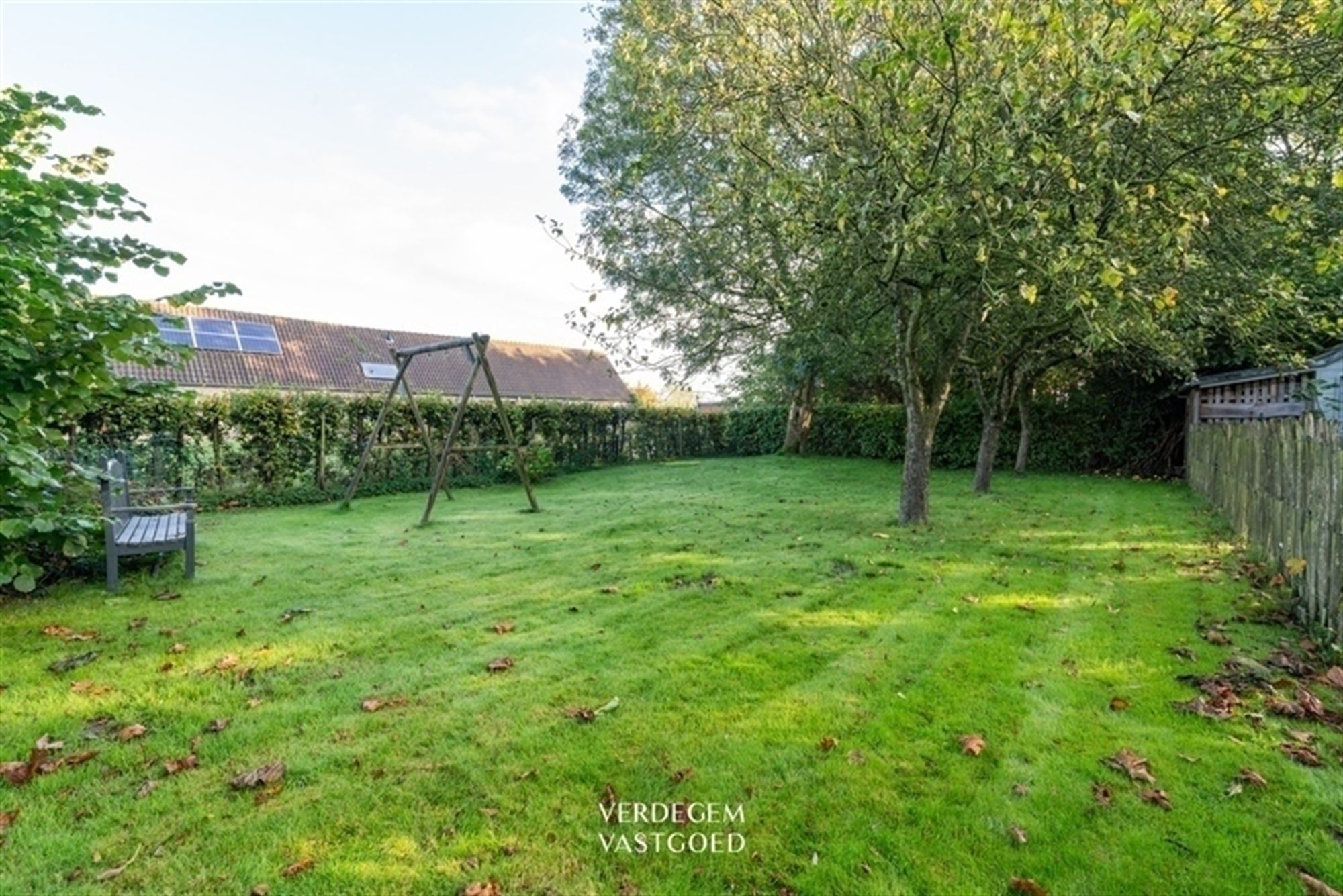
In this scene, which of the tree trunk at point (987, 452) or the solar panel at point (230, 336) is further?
the solar panel at point (230, 336)

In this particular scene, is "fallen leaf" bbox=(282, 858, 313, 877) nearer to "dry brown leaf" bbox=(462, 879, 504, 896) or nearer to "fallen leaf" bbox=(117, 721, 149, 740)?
"dry brown leaf" bbox=(462, 879, 504, 896)

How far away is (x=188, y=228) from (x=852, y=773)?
1035 cm

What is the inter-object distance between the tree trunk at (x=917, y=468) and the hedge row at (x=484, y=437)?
7356mm

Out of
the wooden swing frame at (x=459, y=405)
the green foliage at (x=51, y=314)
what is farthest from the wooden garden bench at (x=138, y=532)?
the wooden swing frame at (x=459, y=405)

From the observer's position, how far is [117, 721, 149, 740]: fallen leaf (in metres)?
2.84

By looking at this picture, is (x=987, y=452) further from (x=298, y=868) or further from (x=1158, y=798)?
(x=298, y=868)

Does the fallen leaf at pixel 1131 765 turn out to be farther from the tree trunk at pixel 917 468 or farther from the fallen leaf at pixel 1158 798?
the tree trunk at pixel 917 468

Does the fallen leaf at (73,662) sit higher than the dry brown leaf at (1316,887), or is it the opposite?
the fallen leaf at (73,662)

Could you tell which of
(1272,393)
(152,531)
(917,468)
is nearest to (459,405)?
(152,531)

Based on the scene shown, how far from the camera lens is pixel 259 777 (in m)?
2.54

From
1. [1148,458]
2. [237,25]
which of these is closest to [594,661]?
[237,25]

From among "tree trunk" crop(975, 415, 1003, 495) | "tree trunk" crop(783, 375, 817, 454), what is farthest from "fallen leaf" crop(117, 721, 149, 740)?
"tree trunk" crop(783, 375, 817, 454)

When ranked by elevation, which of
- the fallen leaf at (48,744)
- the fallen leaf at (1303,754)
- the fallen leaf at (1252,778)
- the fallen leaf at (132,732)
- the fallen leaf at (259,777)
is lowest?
the fallen leaf at (1252,778)

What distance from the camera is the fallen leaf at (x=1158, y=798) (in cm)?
241
